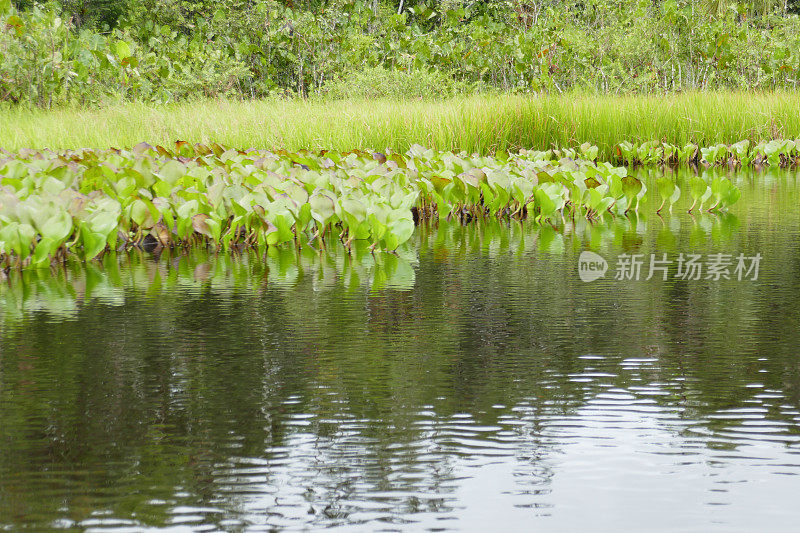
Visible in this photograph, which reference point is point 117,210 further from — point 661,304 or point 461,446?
point 461,446

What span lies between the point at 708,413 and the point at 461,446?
54 cm

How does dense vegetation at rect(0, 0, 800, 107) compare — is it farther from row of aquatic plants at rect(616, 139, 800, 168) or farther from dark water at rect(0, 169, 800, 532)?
dark water at rect(0, 169, 800, 532)

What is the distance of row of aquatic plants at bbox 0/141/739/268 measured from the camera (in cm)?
423

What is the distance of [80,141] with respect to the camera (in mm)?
8969

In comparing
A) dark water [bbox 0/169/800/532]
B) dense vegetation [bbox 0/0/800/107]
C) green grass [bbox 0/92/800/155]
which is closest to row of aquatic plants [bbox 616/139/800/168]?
green grass [bbox 0/92/800/155]

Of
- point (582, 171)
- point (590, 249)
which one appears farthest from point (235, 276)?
point (582, 171)

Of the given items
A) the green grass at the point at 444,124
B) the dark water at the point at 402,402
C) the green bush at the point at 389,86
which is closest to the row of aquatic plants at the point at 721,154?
the green grass at the point at 444,124

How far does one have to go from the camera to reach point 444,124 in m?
8.59

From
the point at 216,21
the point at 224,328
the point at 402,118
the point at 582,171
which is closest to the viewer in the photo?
the point at 224,328

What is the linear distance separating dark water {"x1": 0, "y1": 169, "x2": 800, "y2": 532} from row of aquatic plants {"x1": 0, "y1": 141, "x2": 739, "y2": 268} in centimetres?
50

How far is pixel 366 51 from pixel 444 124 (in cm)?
1098

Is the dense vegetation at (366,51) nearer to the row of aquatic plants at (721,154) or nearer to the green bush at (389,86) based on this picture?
the green bush at (389,86)

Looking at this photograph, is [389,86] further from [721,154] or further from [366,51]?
[721,154]

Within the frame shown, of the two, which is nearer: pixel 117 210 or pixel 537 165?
pixel 117 210
